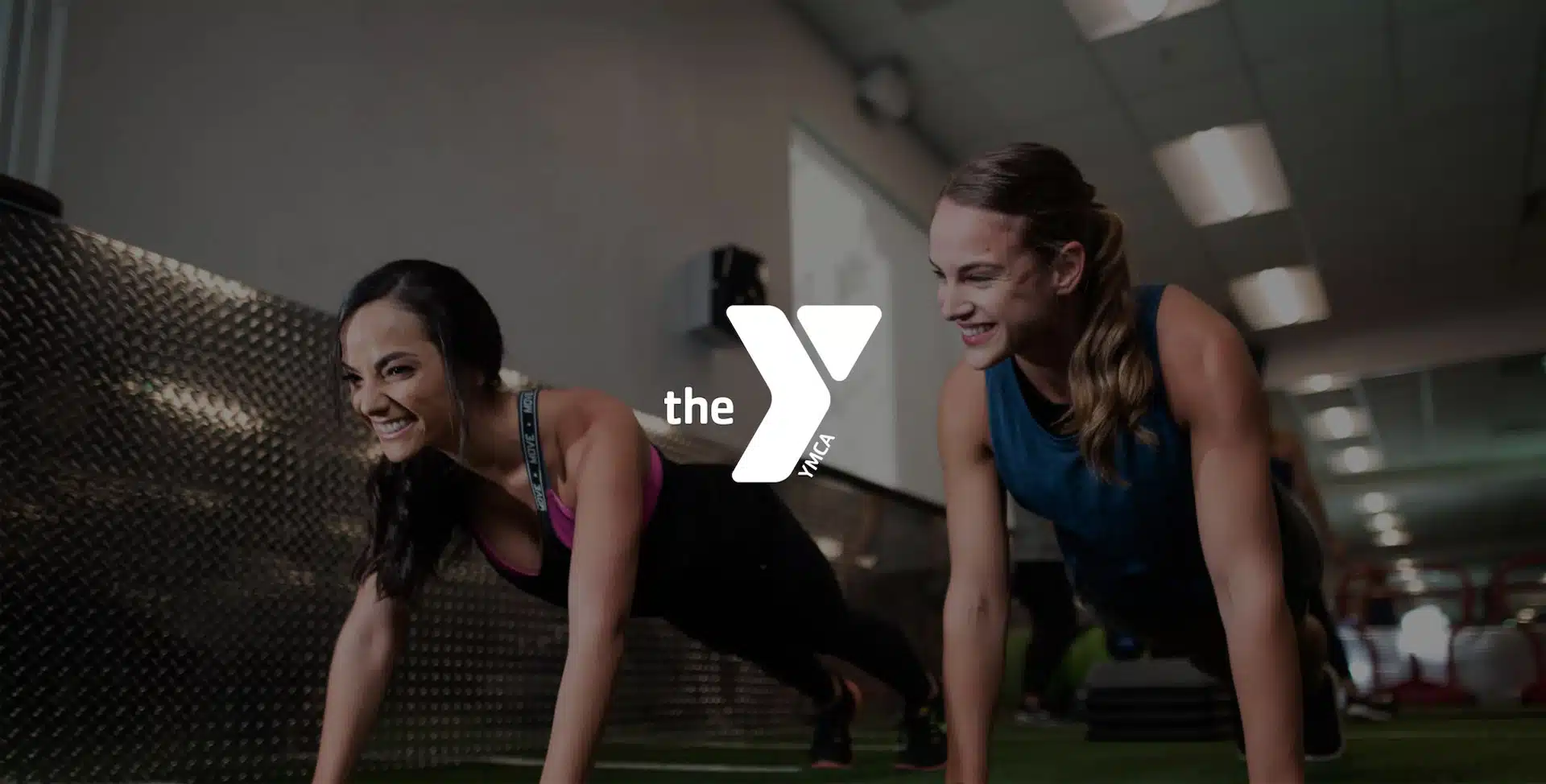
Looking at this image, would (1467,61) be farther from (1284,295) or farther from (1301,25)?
(1284,295)

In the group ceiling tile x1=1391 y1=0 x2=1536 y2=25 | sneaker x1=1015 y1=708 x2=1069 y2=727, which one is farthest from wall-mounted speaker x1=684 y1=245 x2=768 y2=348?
ceiling tile x1=1391 y1=0 x2=1536 y2=25

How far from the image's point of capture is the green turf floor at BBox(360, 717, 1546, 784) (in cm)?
102

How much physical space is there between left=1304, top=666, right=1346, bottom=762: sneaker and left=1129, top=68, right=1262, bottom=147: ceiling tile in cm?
135

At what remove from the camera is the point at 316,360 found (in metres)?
1.07

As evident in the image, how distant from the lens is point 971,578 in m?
0.68

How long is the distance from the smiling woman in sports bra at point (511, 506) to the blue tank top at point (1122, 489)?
0.85 ft

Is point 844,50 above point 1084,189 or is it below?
above

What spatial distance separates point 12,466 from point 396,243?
1.93ft

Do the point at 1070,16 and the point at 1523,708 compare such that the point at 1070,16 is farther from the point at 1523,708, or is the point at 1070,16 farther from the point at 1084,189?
the point at 1523,708

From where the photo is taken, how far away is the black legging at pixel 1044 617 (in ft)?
6.58

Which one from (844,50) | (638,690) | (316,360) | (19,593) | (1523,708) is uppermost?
(844,50)

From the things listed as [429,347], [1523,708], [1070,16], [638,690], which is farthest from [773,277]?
[1523,708]

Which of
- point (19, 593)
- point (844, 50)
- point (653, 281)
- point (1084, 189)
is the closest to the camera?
point (1084, 189)

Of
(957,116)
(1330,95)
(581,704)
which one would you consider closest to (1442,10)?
(1330,95)
